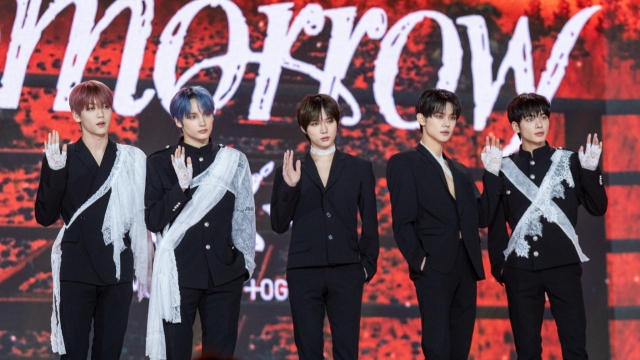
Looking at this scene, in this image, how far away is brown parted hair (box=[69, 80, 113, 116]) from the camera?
3.74m

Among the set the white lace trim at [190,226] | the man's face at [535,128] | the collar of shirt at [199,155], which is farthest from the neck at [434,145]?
the collar of shirt at [199,155]

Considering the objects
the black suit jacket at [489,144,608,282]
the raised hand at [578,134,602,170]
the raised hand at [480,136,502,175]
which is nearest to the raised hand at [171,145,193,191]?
the raised hand at [480,136,502,175]

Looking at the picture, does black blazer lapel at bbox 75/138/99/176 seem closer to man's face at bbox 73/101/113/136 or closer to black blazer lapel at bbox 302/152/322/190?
man's face at bbox 73/101/113/136

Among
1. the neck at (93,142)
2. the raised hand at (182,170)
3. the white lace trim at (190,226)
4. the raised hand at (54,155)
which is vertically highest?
the neck at (93,142)

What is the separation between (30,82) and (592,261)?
4.01 metres

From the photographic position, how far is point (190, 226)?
3576 millimetres

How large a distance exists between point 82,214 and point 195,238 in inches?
21.1

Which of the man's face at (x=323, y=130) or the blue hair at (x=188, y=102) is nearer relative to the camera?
the blue hair at (x=188, y=102)

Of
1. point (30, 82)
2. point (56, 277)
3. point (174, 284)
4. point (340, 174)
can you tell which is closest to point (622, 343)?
point (340, 174)

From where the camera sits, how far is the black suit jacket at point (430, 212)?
369 cm

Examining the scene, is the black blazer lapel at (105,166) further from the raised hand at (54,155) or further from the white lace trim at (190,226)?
the white lace trim at (190,226)

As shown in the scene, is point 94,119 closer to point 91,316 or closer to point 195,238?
point 195,238

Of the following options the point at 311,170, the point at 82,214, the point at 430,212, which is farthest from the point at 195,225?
the point at 430,212

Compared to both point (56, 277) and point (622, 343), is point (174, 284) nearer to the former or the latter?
point (56, 277)
